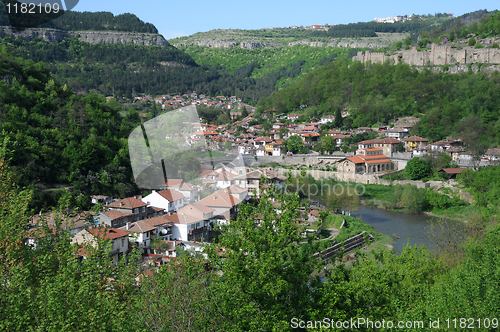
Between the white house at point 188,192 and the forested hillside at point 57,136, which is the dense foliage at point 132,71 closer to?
the forested hillside at point 57,136

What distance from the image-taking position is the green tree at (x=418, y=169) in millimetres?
22906

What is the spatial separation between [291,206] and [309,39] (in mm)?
93256

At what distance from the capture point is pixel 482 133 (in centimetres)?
2741

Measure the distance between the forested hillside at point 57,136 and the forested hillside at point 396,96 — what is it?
22.0 metres

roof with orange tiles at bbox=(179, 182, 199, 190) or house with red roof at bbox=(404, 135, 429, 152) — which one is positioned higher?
roof with orange tiles at bbox=(179, 182, 199, 190)

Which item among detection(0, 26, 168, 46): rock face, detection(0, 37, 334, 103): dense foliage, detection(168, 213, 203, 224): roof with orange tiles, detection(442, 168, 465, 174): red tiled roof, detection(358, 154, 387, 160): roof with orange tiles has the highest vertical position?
detection(0, 26, 168, 46): rock face

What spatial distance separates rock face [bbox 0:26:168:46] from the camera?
4588 centimetres

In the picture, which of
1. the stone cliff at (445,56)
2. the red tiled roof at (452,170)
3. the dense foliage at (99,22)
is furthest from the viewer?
the dense foliage at (99,22)

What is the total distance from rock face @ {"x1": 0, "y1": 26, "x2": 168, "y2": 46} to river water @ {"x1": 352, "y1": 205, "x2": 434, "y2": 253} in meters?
35.6

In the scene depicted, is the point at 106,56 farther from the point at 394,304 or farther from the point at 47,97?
the point at 394,304

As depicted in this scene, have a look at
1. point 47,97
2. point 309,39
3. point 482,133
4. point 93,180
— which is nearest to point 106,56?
point 47,97

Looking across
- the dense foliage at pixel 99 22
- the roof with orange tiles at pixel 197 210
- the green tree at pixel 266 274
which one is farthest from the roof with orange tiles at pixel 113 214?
the dense foliage at pixel 99 22

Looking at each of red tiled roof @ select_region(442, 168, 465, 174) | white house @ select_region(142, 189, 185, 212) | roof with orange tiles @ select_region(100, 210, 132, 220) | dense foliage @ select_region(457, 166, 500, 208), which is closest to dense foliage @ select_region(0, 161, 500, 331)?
roof with orange tiles @ select_region(100, 210, 132, 220)

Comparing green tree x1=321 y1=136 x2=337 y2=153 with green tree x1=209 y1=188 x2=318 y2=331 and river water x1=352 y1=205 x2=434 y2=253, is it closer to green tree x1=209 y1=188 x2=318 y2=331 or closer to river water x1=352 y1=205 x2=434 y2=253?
river water x1=352 y1=205 x2=434 y2=253
